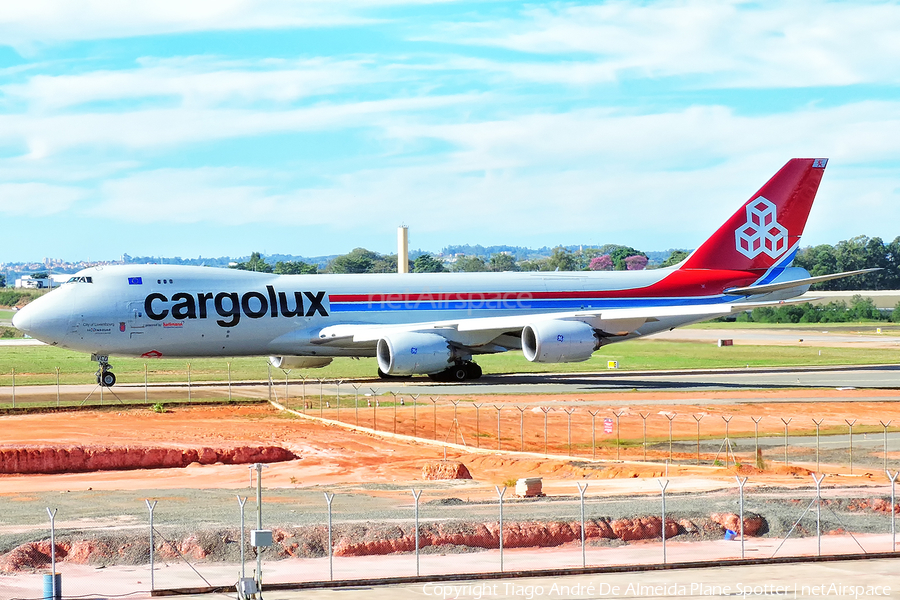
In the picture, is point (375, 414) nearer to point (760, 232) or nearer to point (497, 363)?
point (497, 363)

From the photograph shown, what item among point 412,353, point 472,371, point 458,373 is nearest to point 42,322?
point 412,353

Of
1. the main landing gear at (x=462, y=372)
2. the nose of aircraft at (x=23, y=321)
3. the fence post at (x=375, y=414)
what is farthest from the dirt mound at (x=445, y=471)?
the main landing gear at (x=462, y=372)

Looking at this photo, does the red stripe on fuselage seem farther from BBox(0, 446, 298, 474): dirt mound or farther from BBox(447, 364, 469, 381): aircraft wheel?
BBox(0, 446, 298, 474): dirt mound

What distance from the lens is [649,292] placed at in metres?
56.7

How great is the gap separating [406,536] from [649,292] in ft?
118

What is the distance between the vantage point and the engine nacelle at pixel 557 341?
49.8 meters

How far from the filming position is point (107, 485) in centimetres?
3077

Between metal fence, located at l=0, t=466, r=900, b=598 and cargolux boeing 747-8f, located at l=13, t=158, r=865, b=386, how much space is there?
21368 mm

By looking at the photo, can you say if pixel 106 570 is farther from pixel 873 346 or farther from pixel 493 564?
pixel 873 346

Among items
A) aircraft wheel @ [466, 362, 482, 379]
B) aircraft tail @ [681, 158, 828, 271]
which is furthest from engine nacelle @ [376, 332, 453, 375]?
aircraft tail @ [681, 158, 828, 271]

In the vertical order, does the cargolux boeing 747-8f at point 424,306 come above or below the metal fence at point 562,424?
above

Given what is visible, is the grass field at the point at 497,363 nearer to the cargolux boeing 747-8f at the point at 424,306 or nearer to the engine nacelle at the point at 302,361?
the engine nacelle at the point at 302,361

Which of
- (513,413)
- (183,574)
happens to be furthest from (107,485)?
(513,413)

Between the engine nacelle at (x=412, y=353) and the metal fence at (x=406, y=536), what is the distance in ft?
71.0
